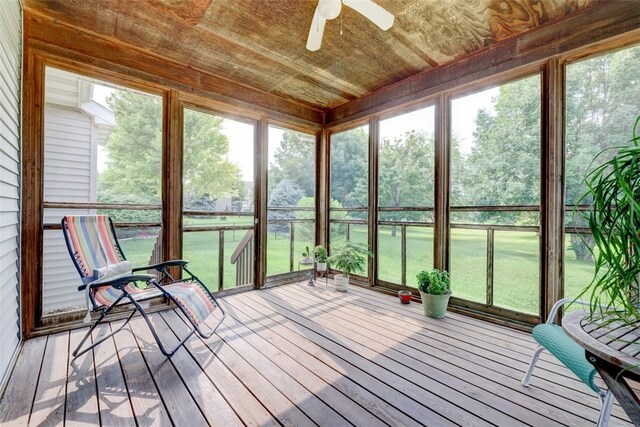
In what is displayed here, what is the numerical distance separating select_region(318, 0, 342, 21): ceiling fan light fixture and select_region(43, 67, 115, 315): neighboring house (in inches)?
98.0

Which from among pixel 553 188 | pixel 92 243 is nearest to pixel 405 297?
pixel 553 188

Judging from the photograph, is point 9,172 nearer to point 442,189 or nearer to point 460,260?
point 442,189

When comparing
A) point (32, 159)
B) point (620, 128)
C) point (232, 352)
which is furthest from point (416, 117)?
point (32, 159)

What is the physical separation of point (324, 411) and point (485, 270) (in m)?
2.35

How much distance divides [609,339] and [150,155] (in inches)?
149

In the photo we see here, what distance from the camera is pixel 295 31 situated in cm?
266

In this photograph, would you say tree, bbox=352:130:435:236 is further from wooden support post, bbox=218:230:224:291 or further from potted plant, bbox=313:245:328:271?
wooden support post, bbox=218:230:224:291

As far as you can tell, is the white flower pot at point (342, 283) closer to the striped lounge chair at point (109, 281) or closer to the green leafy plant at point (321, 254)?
the green leafy plant at point (321, 254)

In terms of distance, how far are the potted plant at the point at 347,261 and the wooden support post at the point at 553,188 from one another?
1.98m

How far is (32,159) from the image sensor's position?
2445mm

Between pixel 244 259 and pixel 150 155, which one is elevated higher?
pixel 150 155

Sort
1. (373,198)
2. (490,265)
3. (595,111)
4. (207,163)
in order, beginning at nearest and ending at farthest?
1. (595,111)
2. (490,265)
3. (207,163)
4. (373,198)

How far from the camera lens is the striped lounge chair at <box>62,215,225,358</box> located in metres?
2.08

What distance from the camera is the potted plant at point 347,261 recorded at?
3.93m
